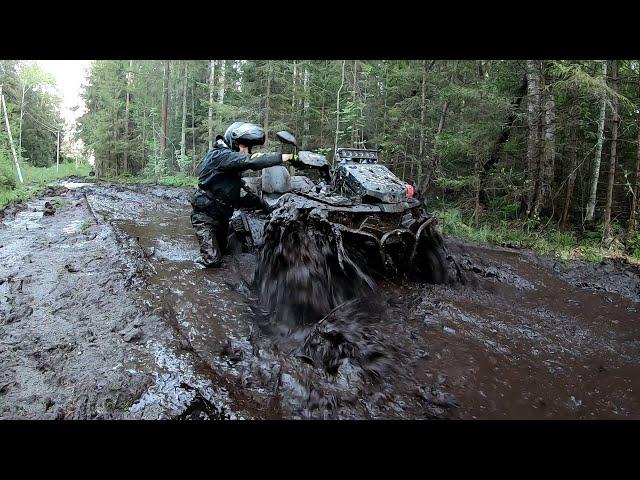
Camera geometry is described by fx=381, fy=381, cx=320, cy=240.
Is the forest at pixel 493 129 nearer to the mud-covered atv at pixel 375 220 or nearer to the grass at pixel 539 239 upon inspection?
the grass at pixel 539 239

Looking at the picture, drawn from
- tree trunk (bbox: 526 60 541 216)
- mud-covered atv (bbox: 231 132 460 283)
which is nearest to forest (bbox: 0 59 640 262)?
tree trunk (bbox: 526 60 541 216)

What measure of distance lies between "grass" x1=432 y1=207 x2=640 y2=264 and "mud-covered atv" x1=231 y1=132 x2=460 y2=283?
13.3ft

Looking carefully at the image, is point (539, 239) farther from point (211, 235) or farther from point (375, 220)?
point (211, 235)

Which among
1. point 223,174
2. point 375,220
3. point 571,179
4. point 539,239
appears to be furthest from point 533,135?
point 223,174

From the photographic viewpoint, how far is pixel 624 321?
4191 mm

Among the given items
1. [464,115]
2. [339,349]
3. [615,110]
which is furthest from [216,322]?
[464,115]

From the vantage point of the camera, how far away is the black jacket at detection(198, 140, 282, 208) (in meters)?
5.73

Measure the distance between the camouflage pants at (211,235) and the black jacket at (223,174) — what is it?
13.9 inches

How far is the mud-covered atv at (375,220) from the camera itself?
4.39m

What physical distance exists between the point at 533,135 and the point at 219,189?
9310 mm

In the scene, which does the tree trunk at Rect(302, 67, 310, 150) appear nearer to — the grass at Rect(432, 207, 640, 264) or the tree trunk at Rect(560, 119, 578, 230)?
the grass at Rect(432, 207, 640, 264)

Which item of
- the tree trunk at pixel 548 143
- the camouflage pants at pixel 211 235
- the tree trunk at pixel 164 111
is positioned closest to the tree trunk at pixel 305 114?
the tree trunk at pixel 164 111

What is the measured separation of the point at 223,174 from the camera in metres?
6.21

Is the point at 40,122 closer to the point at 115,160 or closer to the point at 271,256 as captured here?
the point at 115,160
